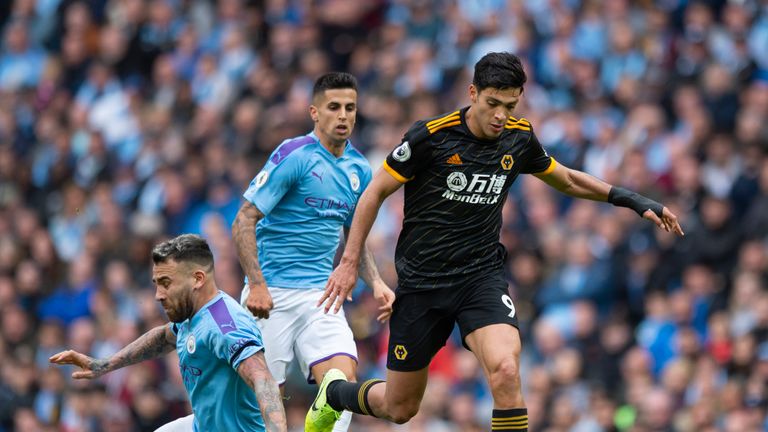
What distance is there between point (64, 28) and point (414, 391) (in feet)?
53.4

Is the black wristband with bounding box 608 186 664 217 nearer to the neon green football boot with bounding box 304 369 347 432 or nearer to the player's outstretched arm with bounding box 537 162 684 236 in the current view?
the player's outstretched arm with bounding box 537 162 684 236

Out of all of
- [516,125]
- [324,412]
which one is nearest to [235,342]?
[324,412]

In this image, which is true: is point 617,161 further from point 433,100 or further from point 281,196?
point 281,196

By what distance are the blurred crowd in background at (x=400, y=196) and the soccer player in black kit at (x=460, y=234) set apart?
187 inches

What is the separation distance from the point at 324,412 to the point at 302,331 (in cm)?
64

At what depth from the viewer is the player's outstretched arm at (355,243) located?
30.8 feet

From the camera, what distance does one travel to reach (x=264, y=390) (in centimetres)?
870

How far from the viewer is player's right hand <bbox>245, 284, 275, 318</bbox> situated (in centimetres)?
1021

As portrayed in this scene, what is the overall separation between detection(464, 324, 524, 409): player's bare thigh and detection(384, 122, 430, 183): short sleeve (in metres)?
1.09

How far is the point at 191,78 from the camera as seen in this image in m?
22.6

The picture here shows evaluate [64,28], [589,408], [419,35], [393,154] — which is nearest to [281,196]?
[393,154]

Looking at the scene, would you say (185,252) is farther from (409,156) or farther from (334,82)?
(334,82)

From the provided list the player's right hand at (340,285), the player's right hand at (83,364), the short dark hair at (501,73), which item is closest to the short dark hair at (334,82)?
the short dark hair at (501,73)

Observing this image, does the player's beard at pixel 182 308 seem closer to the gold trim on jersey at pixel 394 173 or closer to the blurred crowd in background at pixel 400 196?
the gold trim on jersey at pixel 394 173
